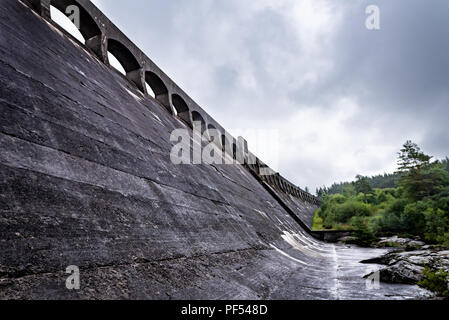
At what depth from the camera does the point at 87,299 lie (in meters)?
0.99

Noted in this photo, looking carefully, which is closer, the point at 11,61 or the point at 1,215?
the point at 1,215

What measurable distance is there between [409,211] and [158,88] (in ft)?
58.9

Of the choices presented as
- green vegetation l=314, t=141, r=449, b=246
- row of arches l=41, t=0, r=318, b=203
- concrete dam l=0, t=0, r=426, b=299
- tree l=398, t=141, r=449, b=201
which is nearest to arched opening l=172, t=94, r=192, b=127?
row of arches l=41, t=0, r=318, b=203

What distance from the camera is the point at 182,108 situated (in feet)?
28.0

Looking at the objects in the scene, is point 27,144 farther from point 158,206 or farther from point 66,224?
point 158,206

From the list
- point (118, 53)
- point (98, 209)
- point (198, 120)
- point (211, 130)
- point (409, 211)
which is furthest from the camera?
point (409, 211)

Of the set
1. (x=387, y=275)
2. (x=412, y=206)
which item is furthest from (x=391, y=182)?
(x=387, y=275)

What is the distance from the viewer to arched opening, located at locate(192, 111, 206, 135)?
9273mm

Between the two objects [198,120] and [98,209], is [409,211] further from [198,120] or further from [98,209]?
[98,209]

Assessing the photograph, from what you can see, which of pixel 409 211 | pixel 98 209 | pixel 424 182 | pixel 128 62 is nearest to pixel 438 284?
pixel 98 209

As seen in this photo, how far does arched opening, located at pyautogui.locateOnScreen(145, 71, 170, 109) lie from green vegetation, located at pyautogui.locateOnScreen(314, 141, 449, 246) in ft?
37.4

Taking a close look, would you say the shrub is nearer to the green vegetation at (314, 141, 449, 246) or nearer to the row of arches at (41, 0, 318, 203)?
the green vegetation at (314, 141, 449, 246)

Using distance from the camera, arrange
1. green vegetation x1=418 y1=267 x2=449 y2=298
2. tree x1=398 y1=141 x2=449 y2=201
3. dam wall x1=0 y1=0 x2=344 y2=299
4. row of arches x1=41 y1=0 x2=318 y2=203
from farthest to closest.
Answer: tree x1=398 y1=141 x2=449 y2=201
row of arches x1=41 y1=0 x2=318 y2=203
green vegetation x1=418 y1=267 x2=449 y2=298
dam wall x1=0 y1=0 x2=344 y2=299
